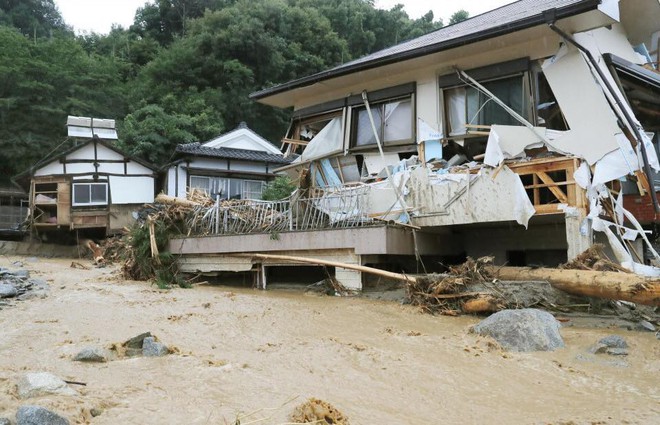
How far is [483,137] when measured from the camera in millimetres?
10344

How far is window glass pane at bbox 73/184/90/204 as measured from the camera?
23.2 m

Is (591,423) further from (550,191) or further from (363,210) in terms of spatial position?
(363,210)

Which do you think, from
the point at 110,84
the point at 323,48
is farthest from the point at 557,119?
the point at 110,84

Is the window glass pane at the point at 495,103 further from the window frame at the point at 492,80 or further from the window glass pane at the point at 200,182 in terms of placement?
the window glass pane at the point at 200,182

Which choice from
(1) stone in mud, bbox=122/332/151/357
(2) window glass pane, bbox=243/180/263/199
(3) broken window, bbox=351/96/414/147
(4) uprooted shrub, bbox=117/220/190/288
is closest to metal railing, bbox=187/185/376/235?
(4) uprooted shrub, bbox=117/220/190/288

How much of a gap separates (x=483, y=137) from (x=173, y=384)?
825 cm

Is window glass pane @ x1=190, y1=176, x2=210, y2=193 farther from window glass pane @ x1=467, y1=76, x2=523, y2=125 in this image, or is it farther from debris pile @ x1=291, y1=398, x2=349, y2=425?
debris pile @ x1=291, y1=398, x2=349, y2=425

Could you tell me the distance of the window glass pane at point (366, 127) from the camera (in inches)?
479

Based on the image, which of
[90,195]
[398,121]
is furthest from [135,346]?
[90,195]

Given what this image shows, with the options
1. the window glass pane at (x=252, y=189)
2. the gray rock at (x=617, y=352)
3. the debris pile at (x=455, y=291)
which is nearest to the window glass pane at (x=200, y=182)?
the window glass pane at (x=252, y=189)

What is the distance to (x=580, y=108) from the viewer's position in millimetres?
9039

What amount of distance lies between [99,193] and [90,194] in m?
0.40

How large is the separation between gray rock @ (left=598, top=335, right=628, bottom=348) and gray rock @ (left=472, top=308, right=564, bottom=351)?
447 millimetres

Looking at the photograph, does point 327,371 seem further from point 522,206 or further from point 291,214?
point 291,214
